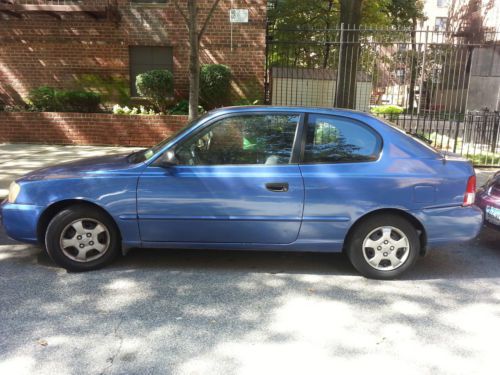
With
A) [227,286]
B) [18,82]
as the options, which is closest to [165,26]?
[18,82]

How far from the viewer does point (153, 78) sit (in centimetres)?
1128

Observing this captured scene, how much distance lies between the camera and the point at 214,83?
11.4 m

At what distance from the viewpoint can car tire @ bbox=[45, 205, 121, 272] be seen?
4.25 m

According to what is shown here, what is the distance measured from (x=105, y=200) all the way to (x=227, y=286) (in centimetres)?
132

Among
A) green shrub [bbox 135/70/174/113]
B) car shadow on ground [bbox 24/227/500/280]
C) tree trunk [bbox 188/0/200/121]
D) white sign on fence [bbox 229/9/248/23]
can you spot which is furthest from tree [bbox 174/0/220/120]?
white sign on fence [bbox 229/9/248/23]

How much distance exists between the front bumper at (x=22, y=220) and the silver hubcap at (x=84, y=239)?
0.28 metres

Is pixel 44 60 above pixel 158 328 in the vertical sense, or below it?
above

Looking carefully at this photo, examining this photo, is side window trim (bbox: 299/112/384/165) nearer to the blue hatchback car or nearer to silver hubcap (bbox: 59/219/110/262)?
the blue hatchback car

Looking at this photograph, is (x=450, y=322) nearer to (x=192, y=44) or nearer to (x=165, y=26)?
(x=192, y=44)

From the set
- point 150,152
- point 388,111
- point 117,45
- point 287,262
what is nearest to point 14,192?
point 150,152

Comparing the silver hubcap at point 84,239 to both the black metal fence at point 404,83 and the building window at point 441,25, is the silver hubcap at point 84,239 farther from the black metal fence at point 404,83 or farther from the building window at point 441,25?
the building window at point 441,25

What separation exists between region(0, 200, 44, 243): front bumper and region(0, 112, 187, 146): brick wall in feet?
22.3

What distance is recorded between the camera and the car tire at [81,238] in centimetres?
425

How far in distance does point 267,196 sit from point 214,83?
7.77 metres
